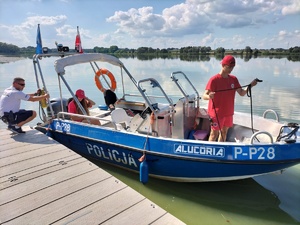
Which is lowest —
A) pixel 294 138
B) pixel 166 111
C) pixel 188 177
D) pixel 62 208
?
pixel 188 177

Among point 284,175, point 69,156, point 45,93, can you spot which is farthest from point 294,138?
point 45,93

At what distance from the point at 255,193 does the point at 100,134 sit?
10.6 ft

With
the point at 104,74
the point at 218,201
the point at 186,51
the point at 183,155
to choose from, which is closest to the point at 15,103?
the point at 104,74

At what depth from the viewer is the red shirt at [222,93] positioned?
4.23 meters

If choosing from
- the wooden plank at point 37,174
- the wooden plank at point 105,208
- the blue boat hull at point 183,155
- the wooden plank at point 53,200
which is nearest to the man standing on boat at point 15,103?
the blue boat hull at point 183,155

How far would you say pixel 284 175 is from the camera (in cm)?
520

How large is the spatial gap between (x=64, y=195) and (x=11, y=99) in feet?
10.3

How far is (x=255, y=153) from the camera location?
386 centimetres

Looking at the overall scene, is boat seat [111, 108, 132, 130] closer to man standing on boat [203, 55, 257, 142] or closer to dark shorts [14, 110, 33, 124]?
man standing on boat [203, 55, 257, 142]

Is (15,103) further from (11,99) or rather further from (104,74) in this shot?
(104,74)

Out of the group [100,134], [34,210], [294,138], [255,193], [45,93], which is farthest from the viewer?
[45,93]

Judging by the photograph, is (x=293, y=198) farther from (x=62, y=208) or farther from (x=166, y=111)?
(x=62, y=208)

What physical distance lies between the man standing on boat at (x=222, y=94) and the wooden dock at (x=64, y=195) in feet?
6.66

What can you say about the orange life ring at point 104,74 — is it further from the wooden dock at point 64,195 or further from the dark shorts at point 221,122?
the dark shorts at point 221,122
